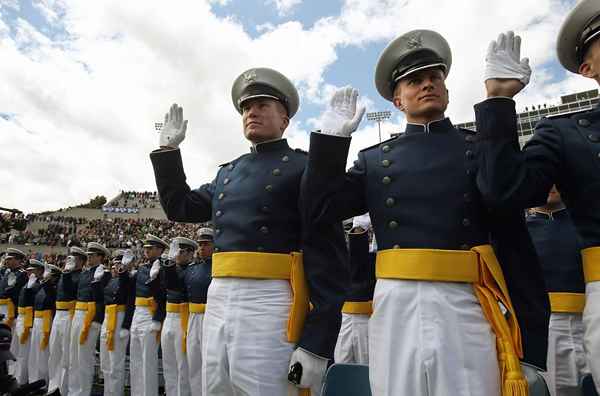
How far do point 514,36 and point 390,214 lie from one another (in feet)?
3.24

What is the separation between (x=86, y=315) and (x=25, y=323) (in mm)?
3259

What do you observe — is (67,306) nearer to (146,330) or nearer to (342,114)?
(146,330)

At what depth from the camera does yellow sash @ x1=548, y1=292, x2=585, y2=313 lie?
364 cm

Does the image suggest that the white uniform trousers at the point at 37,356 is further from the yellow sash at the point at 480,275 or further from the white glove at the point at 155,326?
the yellow sash at the point at 480,275

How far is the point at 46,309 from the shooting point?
10445 millimetres

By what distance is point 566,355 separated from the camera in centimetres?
375

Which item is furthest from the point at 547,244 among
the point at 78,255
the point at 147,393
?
the point at 78,255

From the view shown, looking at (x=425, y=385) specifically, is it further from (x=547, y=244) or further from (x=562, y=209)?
(x=562, y=209)

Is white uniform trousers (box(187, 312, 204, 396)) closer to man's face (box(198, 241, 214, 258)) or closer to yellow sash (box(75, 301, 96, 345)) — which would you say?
man's face (box(198, 241, 214, 258))

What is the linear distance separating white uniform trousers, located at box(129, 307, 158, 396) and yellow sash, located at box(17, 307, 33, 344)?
163 inches

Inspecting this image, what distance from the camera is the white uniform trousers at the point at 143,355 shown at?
7.88m

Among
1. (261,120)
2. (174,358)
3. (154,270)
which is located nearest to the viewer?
(261,120)

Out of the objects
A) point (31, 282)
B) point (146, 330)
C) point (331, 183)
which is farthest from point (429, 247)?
point (31, 282)

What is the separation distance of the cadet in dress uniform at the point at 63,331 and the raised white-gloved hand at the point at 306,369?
28.2 feet
